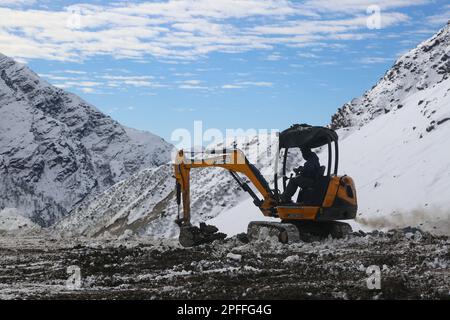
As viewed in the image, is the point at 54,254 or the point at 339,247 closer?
the point at 339,247

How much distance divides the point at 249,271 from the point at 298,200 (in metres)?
6.58

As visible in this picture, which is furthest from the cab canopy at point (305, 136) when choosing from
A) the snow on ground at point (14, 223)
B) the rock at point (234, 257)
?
the snow on ground at point (14, 223)

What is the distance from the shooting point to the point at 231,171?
20672 millimetres

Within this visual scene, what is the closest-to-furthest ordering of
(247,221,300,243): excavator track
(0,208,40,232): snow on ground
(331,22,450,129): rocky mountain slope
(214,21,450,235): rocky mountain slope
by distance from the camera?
(247,221,300,243): excavator track
(214,21,450,235): rocky mountain slope
(0,208,40,232): snow on ground
(331,22,450,129): rocky mountain slope

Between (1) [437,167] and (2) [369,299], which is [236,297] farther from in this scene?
(1) [437,167]

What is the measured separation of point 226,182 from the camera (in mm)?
64375

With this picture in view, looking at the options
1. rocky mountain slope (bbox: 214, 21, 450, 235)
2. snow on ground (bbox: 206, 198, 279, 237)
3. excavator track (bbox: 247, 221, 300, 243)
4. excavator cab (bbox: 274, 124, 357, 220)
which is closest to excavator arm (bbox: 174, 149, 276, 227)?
excavator track (bbox: 247, 221, 300, 243)

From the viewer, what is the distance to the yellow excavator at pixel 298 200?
1839cm

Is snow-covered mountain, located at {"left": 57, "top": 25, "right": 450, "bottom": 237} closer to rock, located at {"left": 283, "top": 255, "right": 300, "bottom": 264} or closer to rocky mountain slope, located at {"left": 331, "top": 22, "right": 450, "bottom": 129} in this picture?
rock, located at {"left": 283, "top": 255, "right": 300, "bottom": 264}

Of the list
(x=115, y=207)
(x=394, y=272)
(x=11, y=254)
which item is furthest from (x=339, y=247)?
(x=115, y=207)

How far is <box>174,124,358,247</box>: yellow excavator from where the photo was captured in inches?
724

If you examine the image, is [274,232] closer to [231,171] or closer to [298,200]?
[298,200]

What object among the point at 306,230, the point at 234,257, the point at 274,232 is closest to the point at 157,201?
the point at 306,230
